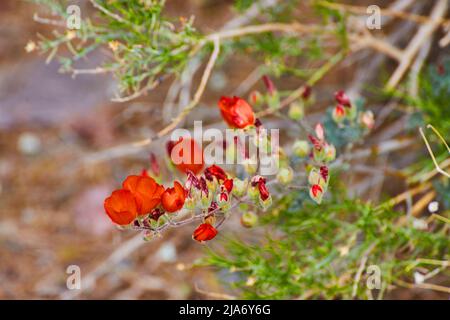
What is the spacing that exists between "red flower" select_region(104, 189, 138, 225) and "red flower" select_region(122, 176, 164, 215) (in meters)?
0.01

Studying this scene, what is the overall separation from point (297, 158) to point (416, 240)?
0.97ft

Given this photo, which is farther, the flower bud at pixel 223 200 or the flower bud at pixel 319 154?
the flower bud at pixel 319 154

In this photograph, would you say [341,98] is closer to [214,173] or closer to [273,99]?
[273,99]

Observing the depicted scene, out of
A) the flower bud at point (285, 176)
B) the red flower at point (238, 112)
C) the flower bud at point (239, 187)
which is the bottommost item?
the flower bud at point (239, 187)

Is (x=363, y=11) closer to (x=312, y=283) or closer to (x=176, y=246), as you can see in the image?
(x=312, y=283)

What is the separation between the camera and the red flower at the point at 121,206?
40.3 inches

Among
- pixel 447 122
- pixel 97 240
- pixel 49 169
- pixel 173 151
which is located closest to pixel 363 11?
pixel 447 122

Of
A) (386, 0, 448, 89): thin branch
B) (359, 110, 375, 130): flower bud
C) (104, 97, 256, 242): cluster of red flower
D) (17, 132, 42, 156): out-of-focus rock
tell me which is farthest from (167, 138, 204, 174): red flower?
(17, 132, 42, 156): out-of-focus rock

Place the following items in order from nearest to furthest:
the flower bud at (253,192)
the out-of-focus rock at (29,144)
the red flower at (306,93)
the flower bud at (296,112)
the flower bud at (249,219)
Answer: the flower bud at (253,192), the flower bud at (249,219), the flower bud at (296,112), the red flower at (306,93), the out-of-focus rock at (29,144)

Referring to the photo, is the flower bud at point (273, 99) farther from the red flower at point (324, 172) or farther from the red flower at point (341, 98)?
the red flower at point (324, 172)

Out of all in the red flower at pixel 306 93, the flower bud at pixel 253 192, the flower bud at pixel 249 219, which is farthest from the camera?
the red flower at pixel 306 93

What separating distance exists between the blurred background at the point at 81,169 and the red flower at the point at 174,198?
0.63 metres

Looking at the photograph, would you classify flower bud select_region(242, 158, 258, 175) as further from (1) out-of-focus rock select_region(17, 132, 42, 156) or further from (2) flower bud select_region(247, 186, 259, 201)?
(1) out-of-focus rock select_region(17, 132, 42, 156)

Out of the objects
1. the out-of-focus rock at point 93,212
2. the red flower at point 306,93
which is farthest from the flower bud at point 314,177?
the out-of-focus rock at point 93,212
